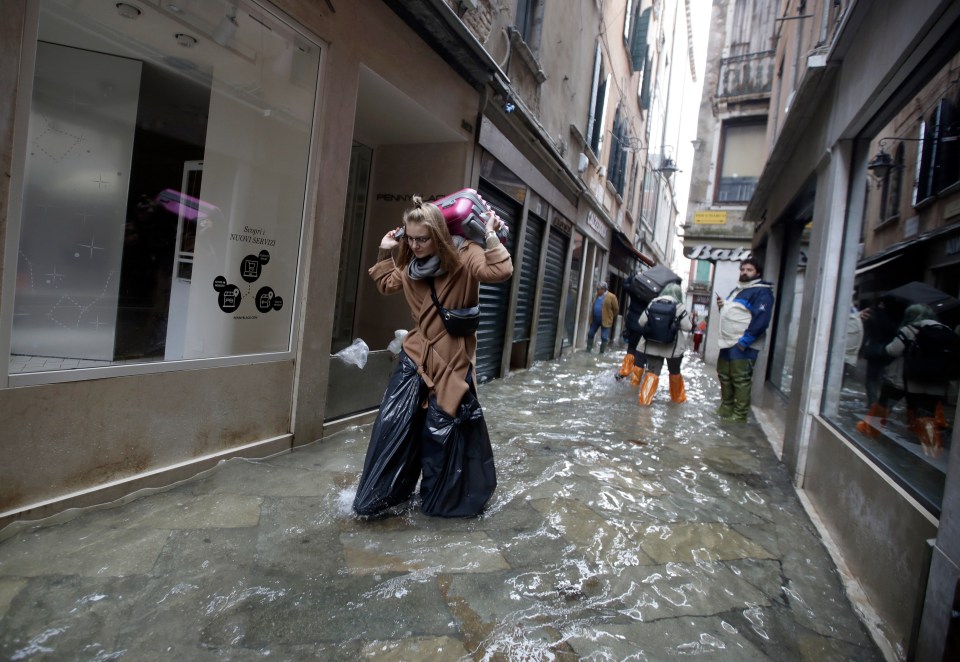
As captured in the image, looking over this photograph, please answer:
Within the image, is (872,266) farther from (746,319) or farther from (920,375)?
(746,319)

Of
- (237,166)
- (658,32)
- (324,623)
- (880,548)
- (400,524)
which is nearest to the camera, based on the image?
(324,623)

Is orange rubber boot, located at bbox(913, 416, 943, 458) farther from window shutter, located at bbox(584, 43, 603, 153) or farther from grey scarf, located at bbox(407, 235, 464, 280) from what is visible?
window shutter, located at bbox(584, 43, 603, 153)

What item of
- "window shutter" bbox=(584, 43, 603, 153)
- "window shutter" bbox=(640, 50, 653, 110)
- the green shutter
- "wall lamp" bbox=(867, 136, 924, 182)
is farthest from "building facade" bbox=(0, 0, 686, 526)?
"window shutter" bbox=(640, 50, 653, 110)

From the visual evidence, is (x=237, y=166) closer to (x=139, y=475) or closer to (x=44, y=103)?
(x=44, y=103)

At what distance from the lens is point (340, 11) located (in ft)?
13.4

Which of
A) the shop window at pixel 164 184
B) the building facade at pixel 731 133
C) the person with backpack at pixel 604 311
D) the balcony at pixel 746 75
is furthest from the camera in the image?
the building facade at pixel 731 133

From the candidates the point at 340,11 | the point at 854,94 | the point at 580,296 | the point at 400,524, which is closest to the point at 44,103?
the point at 340,11

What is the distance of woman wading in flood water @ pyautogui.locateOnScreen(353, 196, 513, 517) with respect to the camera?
297 centimetres

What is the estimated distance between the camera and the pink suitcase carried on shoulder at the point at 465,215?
298 cm

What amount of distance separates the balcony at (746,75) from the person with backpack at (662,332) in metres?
14.4

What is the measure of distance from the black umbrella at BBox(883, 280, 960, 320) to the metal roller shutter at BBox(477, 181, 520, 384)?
4835 mm

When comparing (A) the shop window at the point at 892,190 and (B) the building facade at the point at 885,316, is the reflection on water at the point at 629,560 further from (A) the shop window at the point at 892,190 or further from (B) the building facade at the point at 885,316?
(A) the shop window at the point at 892,190

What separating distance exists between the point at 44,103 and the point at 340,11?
2.01m

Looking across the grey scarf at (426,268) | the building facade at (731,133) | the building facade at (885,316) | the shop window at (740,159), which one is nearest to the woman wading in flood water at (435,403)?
the grey scarf at (426,268)
